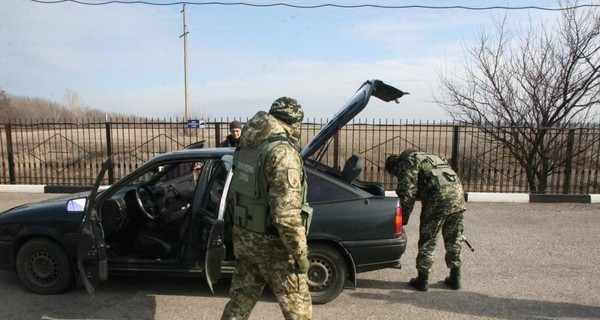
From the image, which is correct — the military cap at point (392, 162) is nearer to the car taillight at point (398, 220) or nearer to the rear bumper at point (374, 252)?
the car taillight at point (398, 220)

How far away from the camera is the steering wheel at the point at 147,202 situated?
4105mm

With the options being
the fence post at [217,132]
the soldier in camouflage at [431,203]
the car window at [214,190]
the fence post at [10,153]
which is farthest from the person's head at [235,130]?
the fence post at [10,153]

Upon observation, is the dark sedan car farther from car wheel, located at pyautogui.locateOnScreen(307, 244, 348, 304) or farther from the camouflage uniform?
the camouflage uniform

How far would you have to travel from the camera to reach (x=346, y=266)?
3.88 m

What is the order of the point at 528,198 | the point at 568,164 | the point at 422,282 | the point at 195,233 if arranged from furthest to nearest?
the point at 568,164 < the point at 528,198 < the point at 422,282 < the point at 195,233

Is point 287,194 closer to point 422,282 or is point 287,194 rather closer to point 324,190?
point 324,190

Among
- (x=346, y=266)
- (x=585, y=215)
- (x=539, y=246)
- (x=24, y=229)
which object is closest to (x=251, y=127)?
(x=346, y=266)

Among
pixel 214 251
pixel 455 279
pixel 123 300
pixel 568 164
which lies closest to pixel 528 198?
pixel 568 164

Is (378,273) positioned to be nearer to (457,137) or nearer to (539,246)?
(539,246)

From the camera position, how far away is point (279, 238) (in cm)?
262

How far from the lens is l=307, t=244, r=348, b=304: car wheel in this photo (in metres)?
3.84

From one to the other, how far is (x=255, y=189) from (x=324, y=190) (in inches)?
57.0

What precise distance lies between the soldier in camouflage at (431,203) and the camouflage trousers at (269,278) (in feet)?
6.16

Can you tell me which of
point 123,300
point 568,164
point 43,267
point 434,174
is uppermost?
point 434,174
